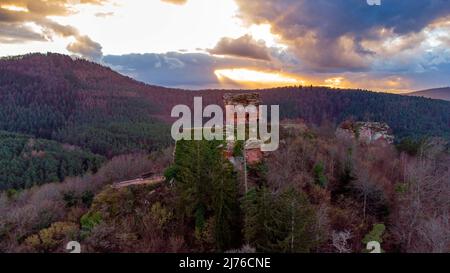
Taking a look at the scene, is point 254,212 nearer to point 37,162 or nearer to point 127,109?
point 37,162

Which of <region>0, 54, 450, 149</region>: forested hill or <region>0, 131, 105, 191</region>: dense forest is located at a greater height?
<region>0, 54, 450, 149</region>: forested hill

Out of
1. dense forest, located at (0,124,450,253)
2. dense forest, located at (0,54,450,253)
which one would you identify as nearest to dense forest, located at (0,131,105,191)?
dense forest, located at (0,54,450,253)

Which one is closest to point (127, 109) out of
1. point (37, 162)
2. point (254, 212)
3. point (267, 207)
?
point (37, 162)

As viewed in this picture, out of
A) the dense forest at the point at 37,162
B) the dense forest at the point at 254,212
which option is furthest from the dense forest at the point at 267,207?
the dense forest at the point at 37,162

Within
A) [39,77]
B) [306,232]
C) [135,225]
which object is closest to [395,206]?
[306,232]

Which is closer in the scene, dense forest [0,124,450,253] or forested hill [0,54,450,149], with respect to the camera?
dense forest [0,124,450,253]

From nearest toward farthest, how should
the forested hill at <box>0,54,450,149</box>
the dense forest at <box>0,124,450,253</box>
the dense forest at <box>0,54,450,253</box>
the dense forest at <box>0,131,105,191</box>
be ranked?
the dense forest at <box>0,124,450,253</box>, the dense forest at <box>0,54,450,253</box>, the dense forest at <box>0,131,105,191</box>, the forested hill at <box>0,54,450,149</box>

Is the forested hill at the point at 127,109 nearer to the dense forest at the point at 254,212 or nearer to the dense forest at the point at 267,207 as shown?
the dense forest at the point at 267,207

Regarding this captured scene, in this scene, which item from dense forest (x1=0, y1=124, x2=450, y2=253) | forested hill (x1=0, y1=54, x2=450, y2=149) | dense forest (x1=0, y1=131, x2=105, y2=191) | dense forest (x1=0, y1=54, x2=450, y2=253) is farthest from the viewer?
forested hill (x1=0, y1=54, x2=450, y2=149)

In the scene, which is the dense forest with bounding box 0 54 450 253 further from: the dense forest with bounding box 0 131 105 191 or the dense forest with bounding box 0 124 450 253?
the dense forest with bounding box 0 131 105 191
